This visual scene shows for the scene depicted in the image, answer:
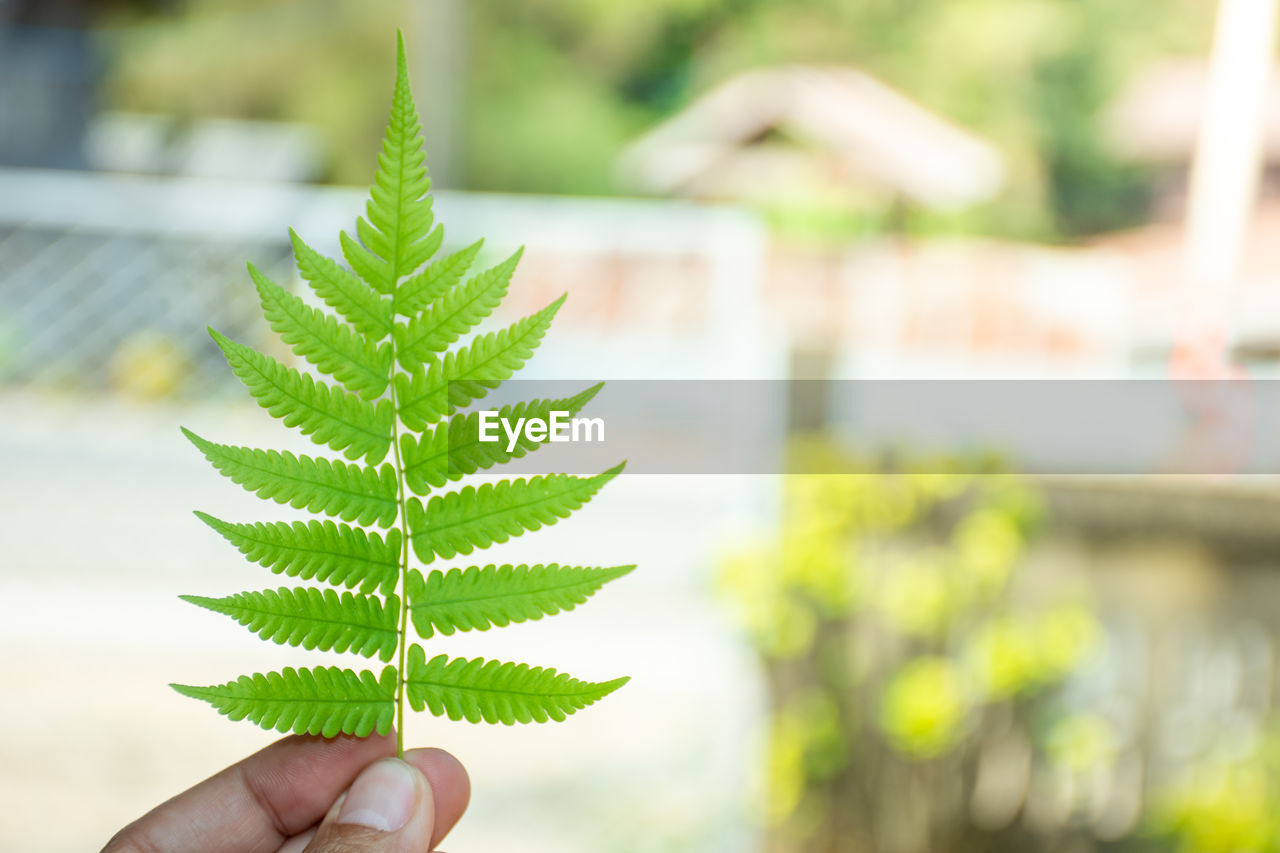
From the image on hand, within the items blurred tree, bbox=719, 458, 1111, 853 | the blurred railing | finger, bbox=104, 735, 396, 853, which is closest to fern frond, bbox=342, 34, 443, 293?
finger, bbox=104, 735, 396, 853

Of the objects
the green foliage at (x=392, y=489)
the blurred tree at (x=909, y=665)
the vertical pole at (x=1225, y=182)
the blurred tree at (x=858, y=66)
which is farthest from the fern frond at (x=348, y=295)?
the blurred tree at (x=858, y=66)

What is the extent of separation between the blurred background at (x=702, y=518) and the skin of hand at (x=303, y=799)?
3.96ft

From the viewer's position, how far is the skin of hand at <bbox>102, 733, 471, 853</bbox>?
0.40 metres

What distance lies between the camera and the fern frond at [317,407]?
323mm

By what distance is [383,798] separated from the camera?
397mm

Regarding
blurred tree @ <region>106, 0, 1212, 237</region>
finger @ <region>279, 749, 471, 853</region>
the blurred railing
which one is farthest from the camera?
blurred tree @ <region>106, 0, 1212, 237</region>

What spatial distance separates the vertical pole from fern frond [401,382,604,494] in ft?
6.29

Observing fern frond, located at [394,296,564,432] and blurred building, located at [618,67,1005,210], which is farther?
blurred building, located at [618,67,1005,210]

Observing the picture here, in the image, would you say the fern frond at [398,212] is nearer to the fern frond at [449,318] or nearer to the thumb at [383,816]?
the fern frond at [449,318]

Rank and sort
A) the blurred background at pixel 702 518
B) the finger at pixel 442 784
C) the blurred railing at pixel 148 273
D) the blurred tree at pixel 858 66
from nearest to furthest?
the finger at pixel 442 784, the blurred background at pixel 702 518, the blurred railing at pixel 148 273, the blurred tree at pixel 858 66

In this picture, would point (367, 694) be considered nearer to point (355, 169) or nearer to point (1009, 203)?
point (355, 169)

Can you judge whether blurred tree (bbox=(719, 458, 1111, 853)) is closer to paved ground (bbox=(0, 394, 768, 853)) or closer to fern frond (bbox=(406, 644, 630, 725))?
paved ground (bbox=(0, 394, 768, 853))

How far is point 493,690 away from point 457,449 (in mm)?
80

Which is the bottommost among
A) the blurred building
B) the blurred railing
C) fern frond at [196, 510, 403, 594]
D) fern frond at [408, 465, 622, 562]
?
fern frond at [196, 510, 403, 594]
